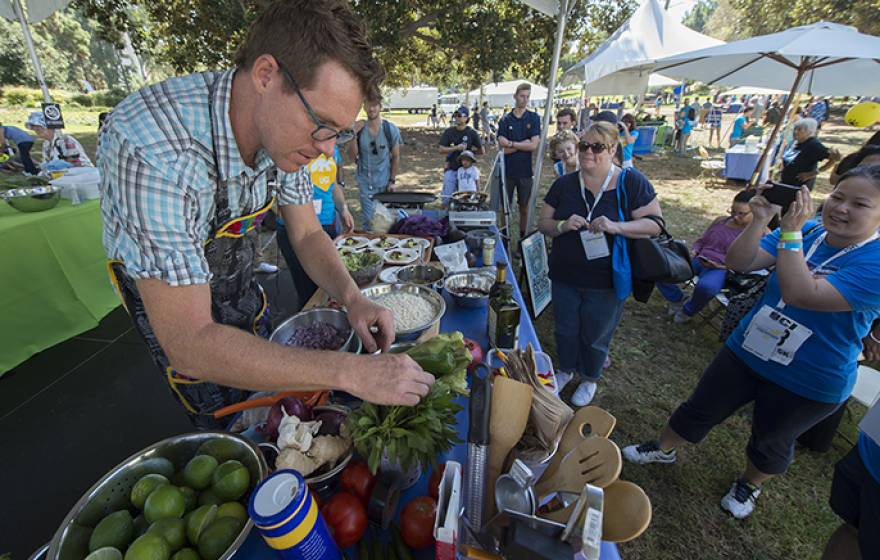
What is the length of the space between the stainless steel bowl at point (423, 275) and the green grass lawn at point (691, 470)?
1.95m

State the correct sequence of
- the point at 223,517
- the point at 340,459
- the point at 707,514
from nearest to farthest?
the point at 223,517, the point at 340,459, the point at 707,514

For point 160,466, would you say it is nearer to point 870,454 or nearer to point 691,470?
point 870,454

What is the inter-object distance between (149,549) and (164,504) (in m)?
0.13

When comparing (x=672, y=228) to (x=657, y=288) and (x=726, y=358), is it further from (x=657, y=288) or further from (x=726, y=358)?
(x=726, y=358)

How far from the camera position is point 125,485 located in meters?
1.09

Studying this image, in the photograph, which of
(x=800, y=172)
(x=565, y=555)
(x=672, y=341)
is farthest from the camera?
(x=800, y=172)

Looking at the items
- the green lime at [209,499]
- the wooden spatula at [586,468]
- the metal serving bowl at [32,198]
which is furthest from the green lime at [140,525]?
the metal serving bowl at [32,198]

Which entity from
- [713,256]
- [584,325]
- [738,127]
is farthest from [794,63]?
[584,325]

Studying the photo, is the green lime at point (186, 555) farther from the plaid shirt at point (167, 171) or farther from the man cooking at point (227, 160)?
the plaid shirt at point (167, 171)

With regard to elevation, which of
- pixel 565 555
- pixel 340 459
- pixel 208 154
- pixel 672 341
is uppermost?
pixel 208 154

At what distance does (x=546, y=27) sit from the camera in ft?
36.1

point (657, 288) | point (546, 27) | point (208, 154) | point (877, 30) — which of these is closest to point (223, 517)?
point (208, 154)

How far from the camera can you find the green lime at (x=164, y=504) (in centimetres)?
97

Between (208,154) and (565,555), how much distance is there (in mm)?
1518
